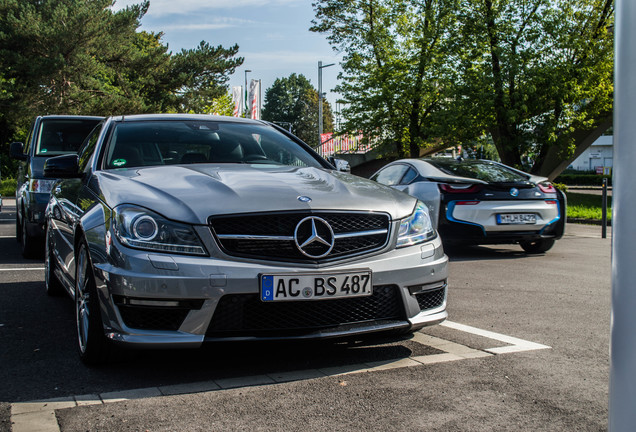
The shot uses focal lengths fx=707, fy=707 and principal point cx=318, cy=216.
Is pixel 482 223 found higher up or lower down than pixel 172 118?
lower down

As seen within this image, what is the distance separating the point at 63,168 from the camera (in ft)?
16.3

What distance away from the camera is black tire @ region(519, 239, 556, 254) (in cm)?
983

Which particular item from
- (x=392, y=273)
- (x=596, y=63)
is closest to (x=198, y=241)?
(x=392, y=273)

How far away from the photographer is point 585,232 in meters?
14.2

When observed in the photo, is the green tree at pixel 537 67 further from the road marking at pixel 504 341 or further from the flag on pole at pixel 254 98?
the flag on pole at pixel 254 98

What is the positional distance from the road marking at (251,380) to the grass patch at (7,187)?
3198 centimetres

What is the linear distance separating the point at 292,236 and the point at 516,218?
20.0 ft

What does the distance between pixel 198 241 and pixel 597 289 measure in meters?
4.50

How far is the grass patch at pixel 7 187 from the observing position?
33.9 metres

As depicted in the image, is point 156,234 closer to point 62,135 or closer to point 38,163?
point 38,163

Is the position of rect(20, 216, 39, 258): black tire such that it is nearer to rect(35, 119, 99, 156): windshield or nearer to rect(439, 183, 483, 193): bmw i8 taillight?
rect(35, 119, 99, 156): windshield

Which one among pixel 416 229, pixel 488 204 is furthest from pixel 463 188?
pixel 416 229

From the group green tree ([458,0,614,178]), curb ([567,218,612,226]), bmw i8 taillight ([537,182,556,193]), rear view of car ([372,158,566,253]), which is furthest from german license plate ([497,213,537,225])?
green tree ([458,0,614,178])

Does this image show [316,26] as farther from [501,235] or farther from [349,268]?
[349,268]
